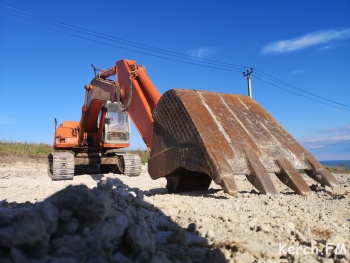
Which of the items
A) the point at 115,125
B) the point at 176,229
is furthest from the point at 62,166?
the point at 176,229

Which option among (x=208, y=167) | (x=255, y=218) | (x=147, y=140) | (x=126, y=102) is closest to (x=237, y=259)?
(x=255, y=218)

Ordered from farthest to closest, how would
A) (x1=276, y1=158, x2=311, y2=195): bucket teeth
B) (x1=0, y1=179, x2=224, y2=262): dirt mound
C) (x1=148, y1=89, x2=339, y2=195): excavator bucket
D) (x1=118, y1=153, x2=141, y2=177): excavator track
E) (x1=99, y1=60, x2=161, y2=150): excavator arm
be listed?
(x1=118, y1=153, x2=141, y2=177): excavator track < (x1=99, y1=60, x2=161, y2=150): excavator arm < (x1=276, y1=158, x2=311, y2=195): bucket teeth < (x1=148, y1=89, x2=339, y2=195): excavator bucket < (x1=0, y1=179, x2=224, y2=262): dirt mound

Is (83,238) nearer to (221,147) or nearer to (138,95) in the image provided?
(221,147)

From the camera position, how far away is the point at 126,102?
18.4 feet

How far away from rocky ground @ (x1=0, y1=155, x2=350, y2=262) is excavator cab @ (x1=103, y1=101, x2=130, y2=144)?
22.6 feet

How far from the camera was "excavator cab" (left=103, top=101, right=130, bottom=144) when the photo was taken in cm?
999

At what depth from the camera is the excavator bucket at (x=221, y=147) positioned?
Answer: 3603 millimetres

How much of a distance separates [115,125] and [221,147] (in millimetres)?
6876

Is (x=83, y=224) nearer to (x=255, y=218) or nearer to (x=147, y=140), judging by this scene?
(x=255, y=218)

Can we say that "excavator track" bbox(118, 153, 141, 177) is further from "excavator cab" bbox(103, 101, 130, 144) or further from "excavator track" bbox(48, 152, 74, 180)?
"excavator track" bbox(48, 152, 74, 180)

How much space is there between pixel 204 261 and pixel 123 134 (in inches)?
346

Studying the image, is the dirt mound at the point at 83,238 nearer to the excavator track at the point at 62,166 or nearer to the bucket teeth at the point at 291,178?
the bucket teeth at the point at 291,178

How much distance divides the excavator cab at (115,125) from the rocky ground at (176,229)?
6885 millimetres

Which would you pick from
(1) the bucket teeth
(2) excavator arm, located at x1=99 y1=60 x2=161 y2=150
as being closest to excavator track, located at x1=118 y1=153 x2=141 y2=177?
(2) excavator arm, located at x1=99 y1=60 x2=161 y2=150
